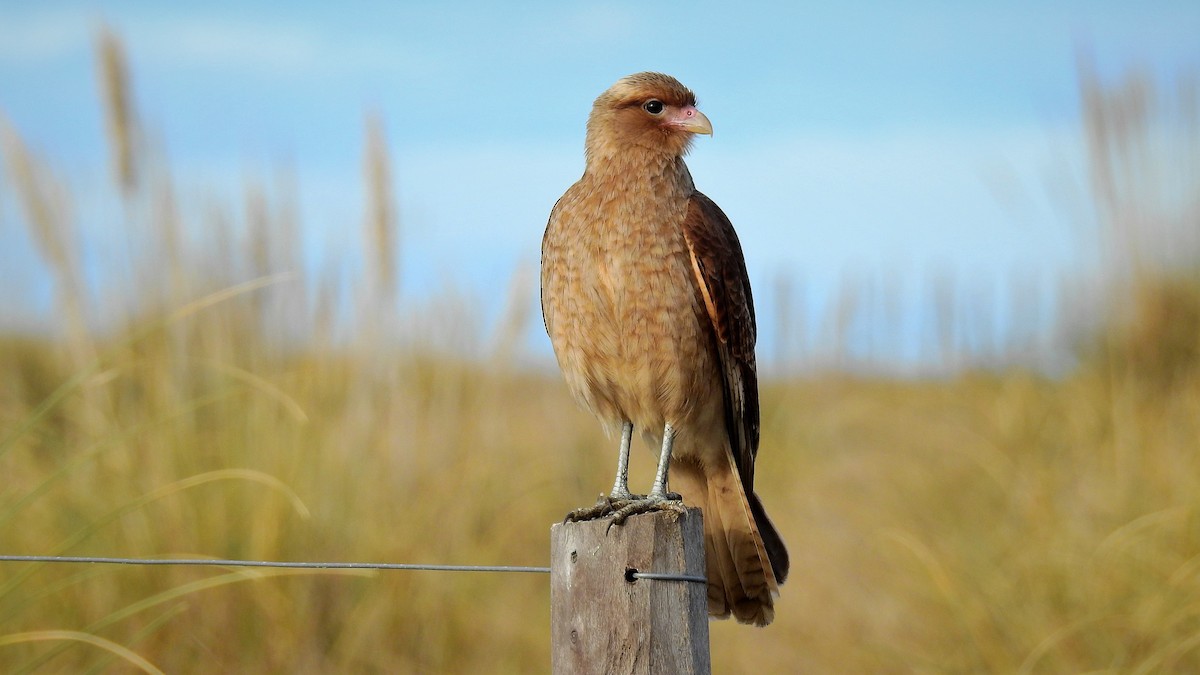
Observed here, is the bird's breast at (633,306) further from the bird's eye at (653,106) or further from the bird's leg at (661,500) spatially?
the bird's eye at (653,106)

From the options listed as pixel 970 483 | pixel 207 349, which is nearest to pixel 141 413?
pixel 207 349

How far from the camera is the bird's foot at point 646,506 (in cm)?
237

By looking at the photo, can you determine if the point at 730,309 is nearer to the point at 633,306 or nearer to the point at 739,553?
the point at 633,306

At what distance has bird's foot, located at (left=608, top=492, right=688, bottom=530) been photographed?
2.37 metres

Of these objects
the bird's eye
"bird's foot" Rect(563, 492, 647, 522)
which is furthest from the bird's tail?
the bird's eye

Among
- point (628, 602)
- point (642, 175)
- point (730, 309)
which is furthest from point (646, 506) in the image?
point (642, 175)

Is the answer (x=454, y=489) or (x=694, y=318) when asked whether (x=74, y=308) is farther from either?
(x=694, y=318)

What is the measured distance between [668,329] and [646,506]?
0.59 metres

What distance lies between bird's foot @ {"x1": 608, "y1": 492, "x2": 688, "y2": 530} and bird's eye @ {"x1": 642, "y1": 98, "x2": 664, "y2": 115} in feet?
3.86

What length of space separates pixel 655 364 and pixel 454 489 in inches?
107

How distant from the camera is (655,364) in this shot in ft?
9.96

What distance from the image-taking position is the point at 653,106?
3436 millimetres

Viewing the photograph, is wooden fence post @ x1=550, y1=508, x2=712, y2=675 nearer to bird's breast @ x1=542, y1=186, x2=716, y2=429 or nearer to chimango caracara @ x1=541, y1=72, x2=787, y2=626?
chimango caracara @ x1=541, y1=72, x2=787, y2=626

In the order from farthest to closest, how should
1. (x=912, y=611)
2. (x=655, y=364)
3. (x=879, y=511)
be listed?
(x=879, y=511) < (x=912, y=611) < (x=655, y=364)
